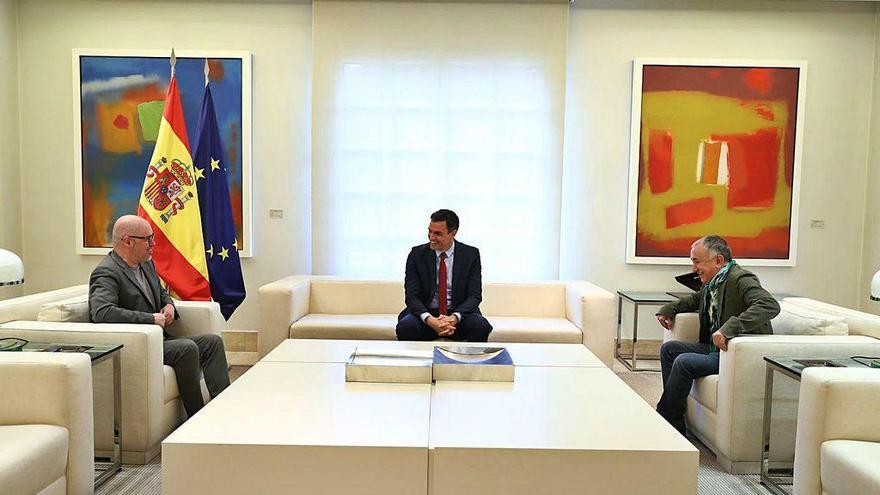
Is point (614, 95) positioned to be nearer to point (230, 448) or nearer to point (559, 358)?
point (559, 358)

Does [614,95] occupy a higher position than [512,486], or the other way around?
[614,95]

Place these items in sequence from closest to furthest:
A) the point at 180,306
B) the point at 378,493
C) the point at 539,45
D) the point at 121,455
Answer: the point at 378,493, the point at 121,455, the point at 180,306, the point at 539,45

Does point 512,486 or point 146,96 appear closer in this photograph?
point 512,486

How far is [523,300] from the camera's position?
5.55 m

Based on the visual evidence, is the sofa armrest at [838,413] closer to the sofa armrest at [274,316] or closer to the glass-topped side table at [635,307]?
the glass-topped side table at [635,307]

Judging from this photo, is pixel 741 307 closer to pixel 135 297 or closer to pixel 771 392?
pixel 771 392

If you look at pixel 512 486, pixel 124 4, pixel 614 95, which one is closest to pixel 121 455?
pixel 512 486

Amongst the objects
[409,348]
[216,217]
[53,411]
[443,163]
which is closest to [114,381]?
[53,411]

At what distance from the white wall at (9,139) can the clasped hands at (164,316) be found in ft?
8.36

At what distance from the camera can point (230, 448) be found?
2.10 m

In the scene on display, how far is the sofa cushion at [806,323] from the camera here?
3645mm

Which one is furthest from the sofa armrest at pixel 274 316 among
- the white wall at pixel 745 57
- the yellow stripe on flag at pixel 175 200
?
the white wall at pixel 745 57

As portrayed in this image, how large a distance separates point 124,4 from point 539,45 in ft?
12.1

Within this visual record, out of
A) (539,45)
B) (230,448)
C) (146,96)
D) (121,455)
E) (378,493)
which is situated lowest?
(121,455)
